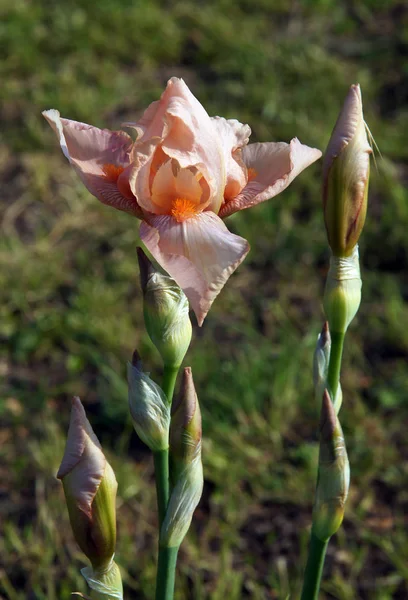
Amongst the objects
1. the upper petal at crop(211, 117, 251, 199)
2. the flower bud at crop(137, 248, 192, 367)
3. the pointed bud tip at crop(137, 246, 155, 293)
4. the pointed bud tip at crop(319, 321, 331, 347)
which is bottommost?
the pointed bud tip at crop(319, 321, 331, 347)

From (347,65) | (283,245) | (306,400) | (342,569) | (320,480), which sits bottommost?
(342,569)

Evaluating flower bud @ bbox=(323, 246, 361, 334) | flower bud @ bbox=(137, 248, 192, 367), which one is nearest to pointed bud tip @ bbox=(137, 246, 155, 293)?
flower bud @ bbox=(137, 248, 192, 367)

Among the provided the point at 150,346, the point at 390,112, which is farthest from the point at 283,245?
the point at 390,112

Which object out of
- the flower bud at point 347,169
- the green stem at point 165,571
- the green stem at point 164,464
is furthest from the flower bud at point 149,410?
the flower bud at point 347,169

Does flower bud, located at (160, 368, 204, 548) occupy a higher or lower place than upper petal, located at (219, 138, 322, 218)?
lower

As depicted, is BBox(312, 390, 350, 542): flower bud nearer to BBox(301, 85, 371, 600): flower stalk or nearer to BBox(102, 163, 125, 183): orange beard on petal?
BBox(301, 85, 371, 600): flower stalk

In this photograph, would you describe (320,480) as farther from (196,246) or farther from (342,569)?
(342,569)
